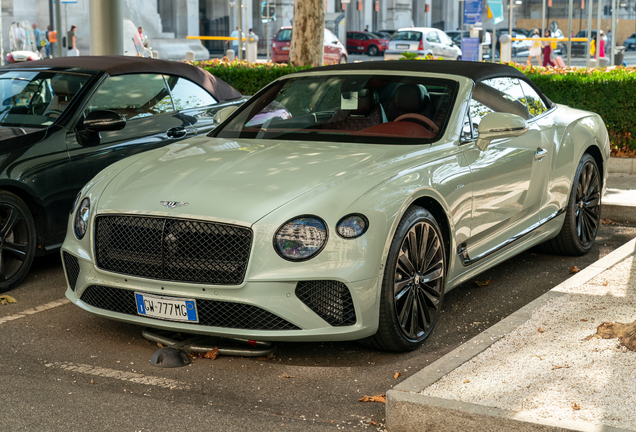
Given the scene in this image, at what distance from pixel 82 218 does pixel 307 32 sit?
38.9 ft

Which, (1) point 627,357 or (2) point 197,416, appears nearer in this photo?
(2) point 197,416

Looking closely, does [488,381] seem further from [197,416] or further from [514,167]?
[514,167]

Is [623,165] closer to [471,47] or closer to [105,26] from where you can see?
[105,26]

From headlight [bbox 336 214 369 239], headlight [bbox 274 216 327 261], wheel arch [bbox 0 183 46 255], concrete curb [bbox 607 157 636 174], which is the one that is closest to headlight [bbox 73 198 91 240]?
headlight [bbox 274 216 327 261]

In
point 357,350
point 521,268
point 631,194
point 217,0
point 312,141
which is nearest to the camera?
point 357,350

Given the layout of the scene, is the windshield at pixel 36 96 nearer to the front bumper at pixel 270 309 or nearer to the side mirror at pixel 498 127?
the front bumper at pixel 270 309

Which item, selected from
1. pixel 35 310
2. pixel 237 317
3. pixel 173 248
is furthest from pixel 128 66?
pixel 237 317

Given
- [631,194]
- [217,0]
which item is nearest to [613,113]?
[631,194]

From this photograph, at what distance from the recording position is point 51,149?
6.15m

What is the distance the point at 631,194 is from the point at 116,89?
564 centimetres

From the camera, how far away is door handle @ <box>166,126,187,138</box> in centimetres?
694

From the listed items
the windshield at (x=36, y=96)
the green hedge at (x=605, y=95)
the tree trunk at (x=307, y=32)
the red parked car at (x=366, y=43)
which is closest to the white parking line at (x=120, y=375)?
the windshield at (x=36, y=96)

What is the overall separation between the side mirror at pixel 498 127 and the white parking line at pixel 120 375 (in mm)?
2422

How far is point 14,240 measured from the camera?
595 centimetres
